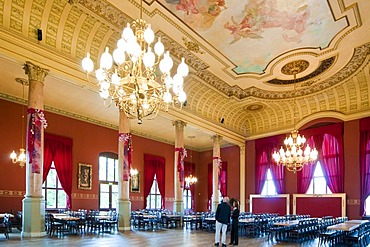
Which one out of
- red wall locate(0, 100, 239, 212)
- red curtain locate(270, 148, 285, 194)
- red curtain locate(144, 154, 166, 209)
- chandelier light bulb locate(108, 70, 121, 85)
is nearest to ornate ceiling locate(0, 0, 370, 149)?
red wall locate(0, 100, 239, 212)

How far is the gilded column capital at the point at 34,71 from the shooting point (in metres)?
9.12

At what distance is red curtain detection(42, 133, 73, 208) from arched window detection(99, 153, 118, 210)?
2.20 metres

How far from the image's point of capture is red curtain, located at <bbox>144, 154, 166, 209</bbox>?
19.3m

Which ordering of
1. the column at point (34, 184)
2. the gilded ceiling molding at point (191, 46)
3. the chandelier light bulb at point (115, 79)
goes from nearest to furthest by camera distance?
the chandelier light bulb at point (115, 79)
the column at point (34, 184)
the gilded ceiling molding at point (191, 46)

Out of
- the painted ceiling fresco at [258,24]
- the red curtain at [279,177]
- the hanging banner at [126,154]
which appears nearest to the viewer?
the painted ceiling fresco at [258,24]

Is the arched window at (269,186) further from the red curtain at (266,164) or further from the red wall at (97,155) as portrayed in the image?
the red wall at (97,155)

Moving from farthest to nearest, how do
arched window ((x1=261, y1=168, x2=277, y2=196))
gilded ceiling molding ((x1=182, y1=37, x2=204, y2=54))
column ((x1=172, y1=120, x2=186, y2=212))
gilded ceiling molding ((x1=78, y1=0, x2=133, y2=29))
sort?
1. arched window ((x1=261, y1=168, x2=277, y2=196))
2. column ((x1=172, y1=120, x2=186, y2=212))
3. gilded ceiling molding ((x1=182, y1=37, x2=204, y2=54))
4. gilded ceiling molding ((x1=78, y1=0, x2=133, y2=29))

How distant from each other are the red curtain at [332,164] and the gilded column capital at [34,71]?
13380mm

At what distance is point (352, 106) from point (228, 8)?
9.44 meters

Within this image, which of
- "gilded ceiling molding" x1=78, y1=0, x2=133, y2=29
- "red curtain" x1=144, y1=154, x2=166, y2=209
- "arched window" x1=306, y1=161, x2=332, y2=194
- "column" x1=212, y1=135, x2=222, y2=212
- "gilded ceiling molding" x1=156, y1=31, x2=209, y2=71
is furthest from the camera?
"red curtain" x1=144, y1=154, x2=166, y2=209

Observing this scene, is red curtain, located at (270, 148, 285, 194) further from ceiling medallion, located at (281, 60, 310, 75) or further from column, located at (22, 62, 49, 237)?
column, located at (22, 62, 49, 237)

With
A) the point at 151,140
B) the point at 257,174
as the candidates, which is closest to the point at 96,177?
the point at 151,140

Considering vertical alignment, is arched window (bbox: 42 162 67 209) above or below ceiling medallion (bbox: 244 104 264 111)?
below

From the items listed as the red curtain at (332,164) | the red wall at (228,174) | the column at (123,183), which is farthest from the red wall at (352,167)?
the column at (123,183)
